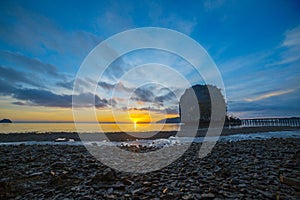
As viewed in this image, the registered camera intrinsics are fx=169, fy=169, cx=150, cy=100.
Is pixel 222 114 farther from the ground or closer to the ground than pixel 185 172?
farther from the ground

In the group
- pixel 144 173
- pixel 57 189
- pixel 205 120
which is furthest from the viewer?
pixel 205 120

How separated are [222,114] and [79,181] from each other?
89.9 meters

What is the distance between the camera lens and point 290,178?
4.57 meters

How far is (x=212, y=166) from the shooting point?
23.3 ft

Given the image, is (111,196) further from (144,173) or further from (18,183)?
(18,183)

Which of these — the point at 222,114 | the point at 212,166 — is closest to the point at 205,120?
the point at 222,114

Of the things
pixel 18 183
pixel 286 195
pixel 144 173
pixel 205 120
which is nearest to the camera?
pixel 286 195

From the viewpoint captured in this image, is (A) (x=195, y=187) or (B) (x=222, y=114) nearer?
(A) (x=195, y=187)

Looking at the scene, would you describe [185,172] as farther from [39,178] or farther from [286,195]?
[39,178]

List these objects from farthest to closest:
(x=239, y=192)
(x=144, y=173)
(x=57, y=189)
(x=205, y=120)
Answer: (x=205, y=120)
(x=144, y=173)
(x=57, y=189)
(x=239, y=192)

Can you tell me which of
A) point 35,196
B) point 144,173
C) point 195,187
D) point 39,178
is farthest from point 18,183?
point 195,187

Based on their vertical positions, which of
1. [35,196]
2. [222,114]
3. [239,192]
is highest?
[222,114]

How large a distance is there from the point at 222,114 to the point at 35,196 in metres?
91.2

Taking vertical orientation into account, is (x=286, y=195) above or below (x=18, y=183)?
above
